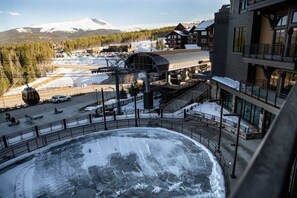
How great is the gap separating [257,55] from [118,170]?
14.2 meters

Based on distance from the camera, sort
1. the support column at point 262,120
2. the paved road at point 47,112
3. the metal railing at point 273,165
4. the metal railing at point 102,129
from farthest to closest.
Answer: the paved road at point 47,112 < the support column at point 262,120 < the metal railing at point 102,129 < the metal railing at point 273,165

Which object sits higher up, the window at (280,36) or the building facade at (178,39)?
the building facade at (178,39)

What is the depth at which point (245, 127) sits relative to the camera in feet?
60.7

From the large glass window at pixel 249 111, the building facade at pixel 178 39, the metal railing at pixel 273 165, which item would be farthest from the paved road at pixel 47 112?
the building facade at pixel 178 39

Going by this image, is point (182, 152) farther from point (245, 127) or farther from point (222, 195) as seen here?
point (245, 127)

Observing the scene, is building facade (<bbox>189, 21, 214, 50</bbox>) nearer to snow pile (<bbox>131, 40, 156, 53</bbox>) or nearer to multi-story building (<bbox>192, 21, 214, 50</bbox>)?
multi-story building (<bbox>192, 21, 214, 50</bbox>)

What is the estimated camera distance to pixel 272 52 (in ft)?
53.0

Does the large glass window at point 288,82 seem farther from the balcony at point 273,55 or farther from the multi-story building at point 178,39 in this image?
the multi-story building at point 178,39

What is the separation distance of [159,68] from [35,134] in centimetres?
1866

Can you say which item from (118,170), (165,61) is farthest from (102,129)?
(165,61)

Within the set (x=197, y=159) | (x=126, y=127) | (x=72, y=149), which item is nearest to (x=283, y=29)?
(x=197, y=159)

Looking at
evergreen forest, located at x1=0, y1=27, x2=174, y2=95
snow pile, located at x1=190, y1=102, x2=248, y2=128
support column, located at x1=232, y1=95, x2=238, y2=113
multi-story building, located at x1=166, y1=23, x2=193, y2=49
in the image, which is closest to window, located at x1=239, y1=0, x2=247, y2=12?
support column, located at x1=232, y1=95, x2=238, y2=113

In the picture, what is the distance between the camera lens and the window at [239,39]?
2039 centimetres

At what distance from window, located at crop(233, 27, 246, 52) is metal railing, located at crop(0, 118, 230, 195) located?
8715 mm
